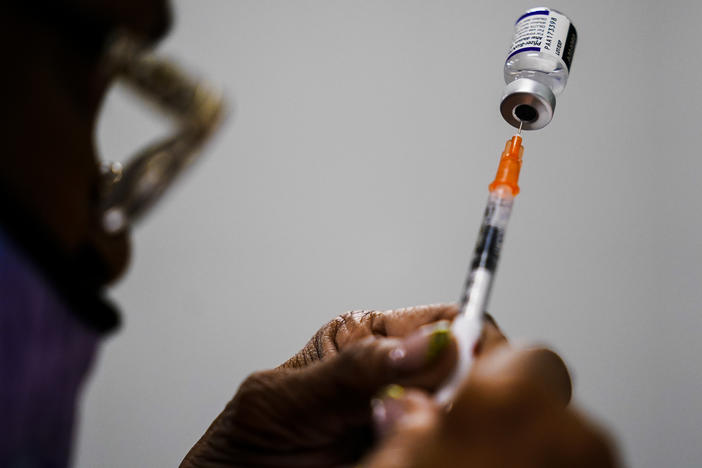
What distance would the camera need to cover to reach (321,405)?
479 mm

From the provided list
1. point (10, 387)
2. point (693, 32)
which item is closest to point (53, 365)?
point (10, 387)

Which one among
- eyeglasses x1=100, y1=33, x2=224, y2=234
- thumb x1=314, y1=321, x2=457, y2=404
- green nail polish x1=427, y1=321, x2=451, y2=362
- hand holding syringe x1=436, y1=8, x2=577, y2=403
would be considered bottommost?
thumb x1=314, y1=321, x2=457, y2=404

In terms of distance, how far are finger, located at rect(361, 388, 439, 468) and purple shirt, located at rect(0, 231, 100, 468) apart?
0.20 metres

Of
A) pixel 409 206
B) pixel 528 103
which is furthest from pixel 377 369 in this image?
pixel 409 206

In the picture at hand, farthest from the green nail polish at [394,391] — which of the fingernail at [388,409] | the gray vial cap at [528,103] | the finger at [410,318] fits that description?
the gray vial cap at [528,103]

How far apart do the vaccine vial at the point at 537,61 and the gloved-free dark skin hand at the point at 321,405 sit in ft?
1.00

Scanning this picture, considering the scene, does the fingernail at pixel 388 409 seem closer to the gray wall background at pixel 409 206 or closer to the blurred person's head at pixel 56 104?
the blurred person's head at pixel 56 104

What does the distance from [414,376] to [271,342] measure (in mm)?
843

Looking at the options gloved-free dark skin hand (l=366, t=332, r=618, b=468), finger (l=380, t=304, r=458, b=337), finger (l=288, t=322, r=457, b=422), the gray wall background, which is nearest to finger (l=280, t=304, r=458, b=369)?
finger (l=380, t=304, r=458, b=337)

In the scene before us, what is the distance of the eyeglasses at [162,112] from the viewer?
1.21ft

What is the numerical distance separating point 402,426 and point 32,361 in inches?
9.1

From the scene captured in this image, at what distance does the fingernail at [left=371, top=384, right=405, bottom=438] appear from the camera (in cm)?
39

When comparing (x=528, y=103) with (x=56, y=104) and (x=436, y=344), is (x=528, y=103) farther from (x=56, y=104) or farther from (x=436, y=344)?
(x=56, y=104)

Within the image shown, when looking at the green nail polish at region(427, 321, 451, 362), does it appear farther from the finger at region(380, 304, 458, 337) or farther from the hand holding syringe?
the finger at region(380, 304, 458, 337)
